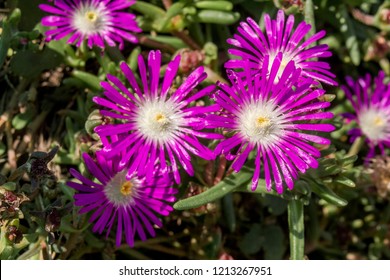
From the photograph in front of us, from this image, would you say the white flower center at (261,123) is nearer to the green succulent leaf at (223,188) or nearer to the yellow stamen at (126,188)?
the green succulent leaf at (223,188)

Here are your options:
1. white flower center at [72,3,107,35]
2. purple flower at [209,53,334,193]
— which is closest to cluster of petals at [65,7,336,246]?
purple flower at [209,53,334,193]

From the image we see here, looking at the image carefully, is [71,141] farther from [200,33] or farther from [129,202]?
[200,33]

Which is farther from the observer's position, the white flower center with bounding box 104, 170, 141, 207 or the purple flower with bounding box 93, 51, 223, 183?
the white flower center with bounding box 104, 170, 141, 207

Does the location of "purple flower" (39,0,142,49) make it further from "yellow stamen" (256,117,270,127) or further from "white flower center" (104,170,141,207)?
"yellow stamen" (256,117,270,127)

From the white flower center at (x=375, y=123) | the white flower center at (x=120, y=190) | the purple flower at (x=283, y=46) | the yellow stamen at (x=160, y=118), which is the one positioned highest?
the white flower center at (x=375, y=123)

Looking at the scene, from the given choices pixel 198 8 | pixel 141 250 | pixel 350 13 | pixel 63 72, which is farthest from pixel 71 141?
pixel 350 13

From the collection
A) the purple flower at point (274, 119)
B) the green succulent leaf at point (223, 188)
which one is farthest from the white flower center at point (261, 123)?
the green succulent leaf at point (223, 188)
